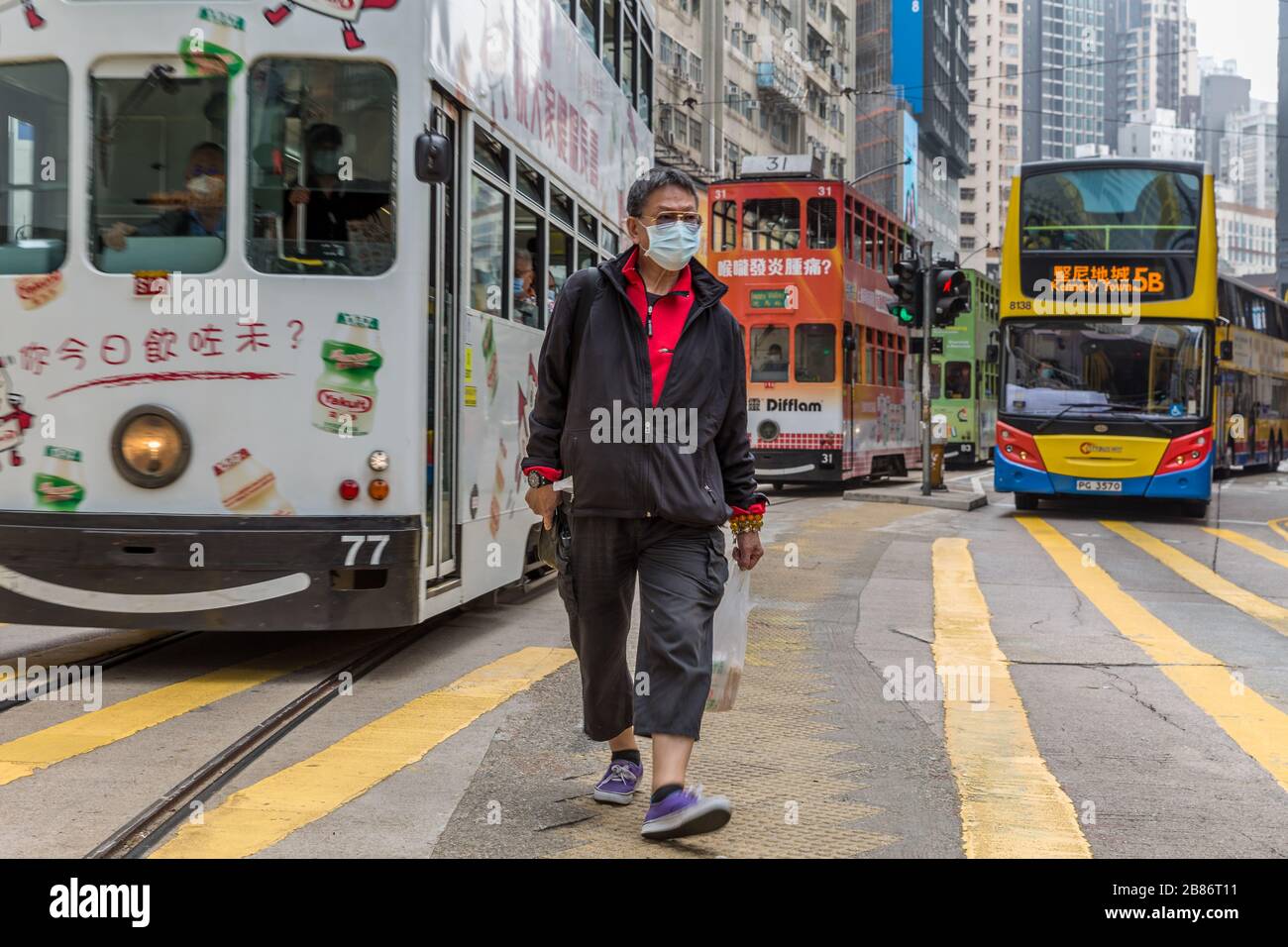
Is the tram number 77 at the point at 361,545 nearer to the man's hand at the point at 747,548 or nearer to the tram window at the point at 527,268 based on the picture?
the tram window at the point at 527,268

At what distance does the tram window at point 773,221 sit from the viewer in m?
23.2

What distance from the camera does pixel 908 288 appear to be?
21.1m

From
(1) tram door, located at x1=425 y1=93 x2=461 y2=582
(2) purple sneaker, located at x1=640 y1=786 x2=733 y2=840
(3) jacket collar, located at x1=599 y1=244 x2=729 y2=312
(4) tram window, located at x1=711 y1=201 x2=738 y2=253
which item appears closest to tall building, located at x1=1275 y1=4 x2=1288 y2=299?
(4) tram window, located at x1=711 y1=201 x2=738 y2=253

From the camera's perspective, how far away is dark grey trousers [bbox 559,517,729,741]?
4.38 meters

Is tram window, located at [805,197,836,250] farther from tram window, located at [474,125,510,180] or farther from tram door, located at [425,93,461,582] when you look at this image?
tram door, located at [425,93,461,582]

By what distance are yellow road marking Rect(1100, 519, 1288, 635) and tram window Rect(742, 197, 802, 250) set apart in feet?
25.1

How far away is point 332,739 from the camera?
575 cm

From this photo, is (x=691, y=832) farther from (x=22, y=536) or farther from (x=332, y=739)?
(x=22, y=536)

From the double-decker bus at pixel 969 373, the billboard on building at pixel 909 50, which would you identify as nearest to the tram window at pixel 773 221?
the double-decker bus at pixel 969 373

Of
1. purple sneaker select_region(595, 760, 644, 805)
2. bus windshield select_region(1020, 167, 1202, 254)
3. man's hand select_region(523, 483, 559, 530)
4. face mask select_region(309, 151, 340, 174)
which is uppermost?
bus windshield select_region(1020, 167, 1202, 254)

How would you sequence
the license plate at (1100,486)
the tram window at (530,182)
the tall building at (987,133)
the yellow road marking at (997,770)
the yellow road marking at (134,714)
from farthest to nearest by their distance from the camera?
the tall building at (987,133)
the license plate at (1100,486)
the tram window at (530,182)
the yellow road marking at (134,714)
the yellow road marking at (997,770)

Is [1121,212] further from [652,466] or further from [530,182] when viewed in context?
[652,466]

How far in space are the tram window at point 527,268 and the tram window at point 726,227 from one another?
14133 millimetres
